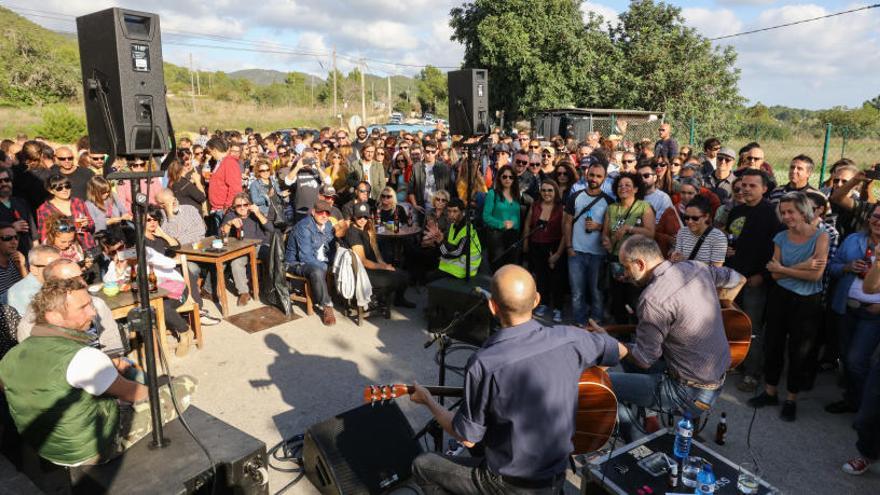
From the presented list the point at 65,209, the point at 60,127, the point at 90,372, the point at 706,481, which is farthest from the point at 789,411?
the point at 60,127

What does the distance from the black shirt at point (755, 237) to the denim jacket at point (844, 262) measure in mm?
472

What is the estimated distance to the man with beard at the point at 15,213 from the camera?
5.52 metres

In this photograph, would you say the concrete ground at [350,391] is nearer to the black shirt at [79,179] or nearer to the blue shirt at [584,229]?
the blue shirt at [584,229]

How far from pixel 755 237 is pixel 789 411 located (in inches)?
56.2

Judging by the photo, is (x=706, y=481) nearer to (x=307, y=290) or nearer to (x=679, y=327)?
(x=679, y=327)

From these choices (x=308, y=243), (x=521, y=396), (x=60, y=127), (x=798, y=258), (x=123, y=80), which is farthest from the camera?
(x=60, y=127)

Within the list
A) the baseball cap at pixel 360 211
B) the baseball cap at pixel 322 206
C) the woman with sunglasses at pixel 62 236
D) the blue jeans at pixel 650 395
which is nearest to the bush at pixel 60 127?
the baseball cap at pixel 322 206

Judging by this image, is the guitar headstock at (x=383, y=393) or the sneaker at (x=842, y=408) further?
the sneaker at (x=842, y=408)

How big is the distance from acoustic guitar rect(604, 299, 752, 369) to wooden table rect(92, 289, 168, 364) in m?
3.94

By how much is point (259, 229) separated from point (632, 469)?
19.1 ft

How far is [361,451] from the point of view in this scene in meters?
3.29

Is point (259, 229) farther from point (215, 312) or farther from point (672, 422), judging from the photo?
point (672, 422)

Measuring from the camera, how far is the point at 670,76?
61.5 ft

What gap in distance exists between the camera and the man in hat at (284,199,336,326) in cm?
633
